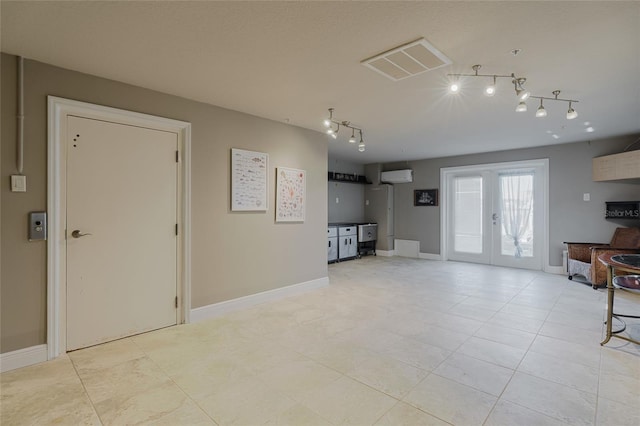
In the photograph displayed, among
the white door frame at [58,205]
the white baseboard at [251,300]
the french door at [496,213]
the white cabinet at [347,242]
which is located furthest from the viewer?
the white cabinet at [347,242]

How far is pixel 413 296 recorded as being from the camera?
426 centimetres

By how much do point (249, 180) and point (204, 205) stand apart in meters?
0.67

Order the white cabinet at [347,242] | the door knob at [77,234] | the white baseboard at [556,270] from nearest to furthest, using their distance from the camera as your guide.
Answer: the door knob at [77,234] → the white baseboard at [556,270] → the white cabinet at [347,242]

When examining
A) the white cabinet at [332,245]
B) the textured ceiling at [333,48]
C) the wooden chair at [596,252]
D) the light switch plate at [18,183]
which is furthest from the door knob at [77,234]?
the wooden chair at [596,252]

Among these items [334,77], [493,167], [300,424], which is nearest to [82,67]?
[334,77]

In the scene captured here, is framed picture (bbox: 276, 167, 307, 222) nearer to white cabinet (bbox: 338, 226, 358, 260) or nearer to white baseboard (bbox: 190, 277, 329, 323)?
white baseboard (bbox: 190, 277, 329, 323)

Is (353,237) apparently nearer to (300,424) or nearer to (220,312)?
(220,312)

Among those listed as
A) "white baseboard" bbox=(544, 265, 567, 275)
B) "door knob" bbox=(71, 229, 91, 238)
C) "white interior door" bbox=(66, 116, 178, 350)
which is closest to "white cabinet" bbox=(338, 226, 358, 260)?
"white baseboard" bbox=(544, 265, 567, 275)

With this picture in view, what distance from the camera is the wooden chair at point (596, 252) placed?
180 inches

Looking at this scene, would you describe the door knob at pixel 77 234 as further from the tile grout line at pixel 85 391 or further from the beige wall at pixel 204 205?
the tile grout line at pixel 85 391

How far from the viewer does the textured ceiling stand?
184cm

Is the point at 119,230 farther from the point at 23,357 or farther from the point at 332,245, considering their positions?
the point at 332,245

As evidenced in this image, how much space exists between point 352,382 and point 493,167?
5.97 meters

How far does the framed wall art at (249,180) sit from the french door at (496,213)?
4.89 meters
